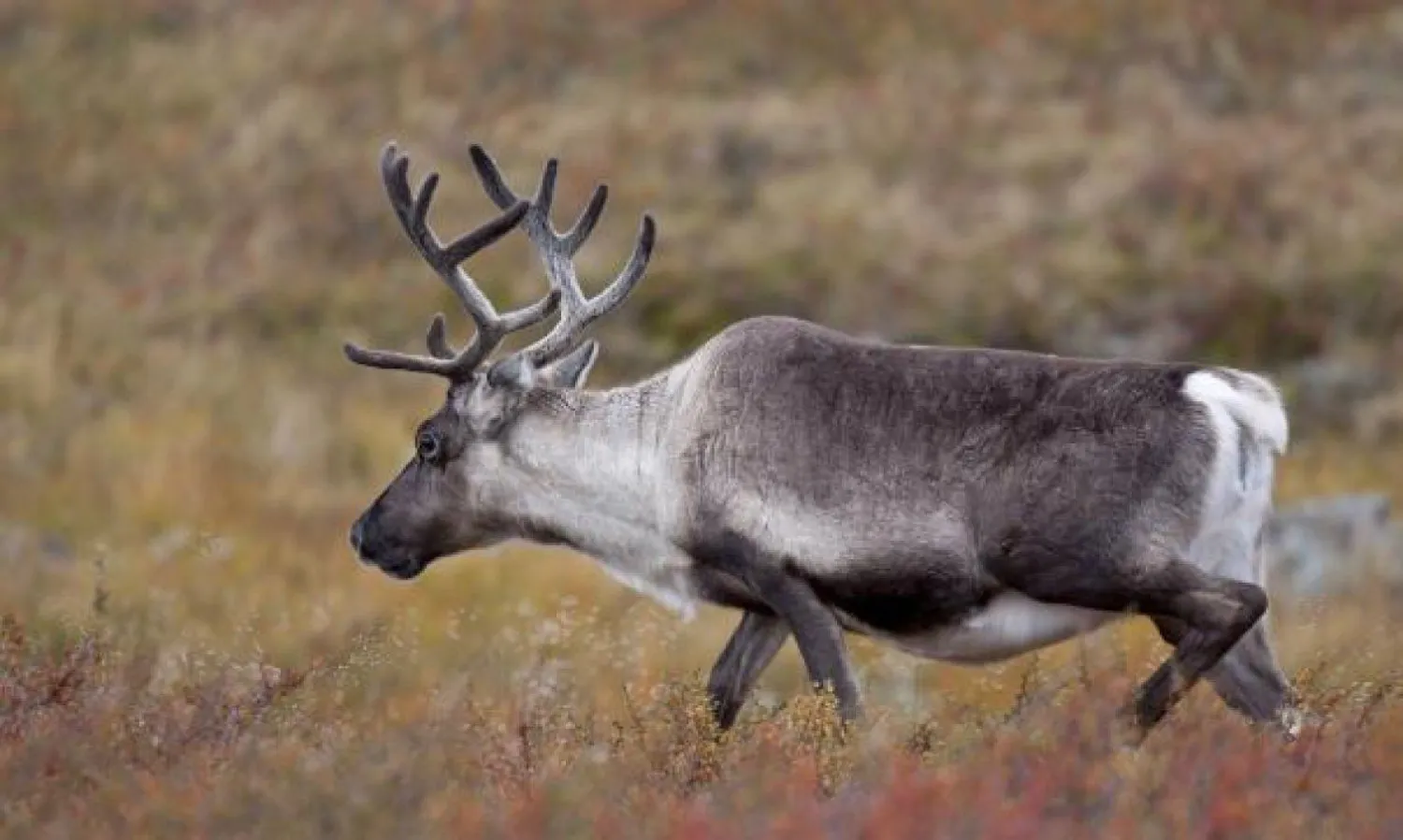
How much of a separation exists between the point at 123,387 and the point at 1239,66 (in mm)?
9075

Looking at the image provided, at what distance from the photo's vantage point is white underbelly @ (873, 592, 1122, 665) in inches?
329

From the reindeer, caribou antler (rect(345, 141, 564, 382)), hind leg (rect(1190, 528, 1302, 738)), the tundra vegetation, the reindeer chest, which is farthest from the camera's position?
caribou antler (rect(345, 141, 564, 382))

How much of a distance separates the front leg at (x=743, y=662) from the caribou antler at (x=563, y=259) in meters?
1.14

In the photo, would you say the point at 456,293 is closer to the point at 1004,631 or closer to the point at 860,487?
the point at 860,487

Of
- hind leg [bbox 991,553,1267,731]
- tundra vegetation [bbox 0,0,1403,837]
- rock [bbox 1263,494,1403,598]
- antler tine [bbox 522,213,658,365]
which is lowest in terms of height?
rock [bbox 1263,494,1403,598]

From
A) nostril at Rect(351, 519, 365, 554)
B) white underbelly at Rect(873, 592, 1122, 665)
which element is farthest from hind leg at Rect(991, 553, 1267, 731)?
nostril at Rect(351, 519, 365, 554)

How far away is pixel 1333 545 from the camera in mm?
13516

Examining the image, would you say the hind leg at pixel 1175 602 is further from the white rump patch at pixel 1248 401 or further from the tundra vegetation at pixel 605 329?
the white rump patch at pixel 1248 401

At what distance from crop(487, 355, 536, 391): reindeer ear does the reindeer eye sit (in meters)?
0.28

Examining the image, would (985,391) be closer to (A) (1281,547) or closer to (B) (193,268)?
(A) (1281,547)

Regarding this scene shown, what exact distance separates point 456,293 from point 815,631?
1.81 m

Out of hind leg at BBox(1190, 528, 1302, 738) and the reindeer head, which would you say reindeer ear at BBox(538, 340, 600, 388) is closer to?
the reindeer head

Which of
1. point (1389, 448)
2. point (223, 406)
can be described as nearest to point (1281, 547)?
point (1389, 448)

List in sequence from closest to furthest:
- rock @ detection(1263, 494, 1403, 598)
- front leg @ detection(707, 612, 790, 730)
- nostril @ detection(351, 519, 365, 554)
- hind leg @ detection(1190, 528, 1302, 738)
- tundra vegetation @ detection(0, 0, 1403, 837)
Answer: tundra vegetation @ detection(0, 0, 1403, 837) < hind leg @ detection(1190, 528, 1302, 738) < front leg @ detection(707, 612, 790, 730) < nostril @ detection(351, 519, 365, 554) < rock @ detection(1263, 494, 1403, 598)
